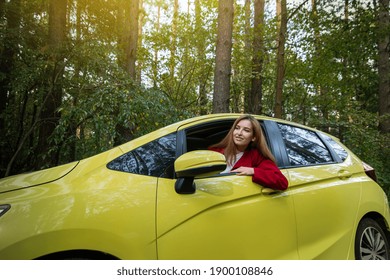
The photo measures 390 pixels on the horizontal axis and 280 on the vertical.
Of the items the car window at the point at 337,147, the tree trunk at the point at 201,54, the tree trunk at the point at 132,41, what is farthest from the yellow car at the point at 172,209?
the tree trunk at the point at 201,54

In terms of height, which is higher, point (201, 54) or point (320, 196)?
point (201, 54)

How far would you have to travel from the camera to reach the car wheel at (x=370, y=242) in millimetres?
2729

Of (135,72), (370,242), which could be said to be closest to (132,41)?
(135,72)

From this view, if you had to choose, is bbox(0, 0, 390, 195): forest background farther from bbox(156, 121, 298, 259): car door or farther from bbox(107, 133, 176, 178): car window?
bbox(156, 121, 298, 259): car door

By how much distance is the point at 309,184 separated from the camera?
2.48 m

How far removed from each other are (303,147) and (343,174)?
47cm

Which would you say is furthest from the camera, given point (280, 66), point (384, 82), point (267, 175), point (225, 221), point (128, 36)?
point (384, 82)

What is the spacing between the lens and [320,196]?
8.07 ft

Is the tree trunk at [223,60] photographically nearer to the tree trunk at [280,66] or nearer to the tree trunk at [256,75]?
the tree trunk at [280,66]

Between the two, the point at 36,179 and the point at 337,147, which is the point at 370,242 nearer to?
the point at 337,147

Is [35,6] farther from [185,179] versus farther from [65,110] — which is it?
[185,179]

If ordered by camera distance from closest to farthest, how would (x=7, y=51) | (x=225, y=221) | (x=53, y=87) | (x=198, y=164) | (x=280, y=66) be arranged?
(x=198, y=164), (x=225, y=221), (x=53, y=87), (x=7, y=51), (x=280, y=66)

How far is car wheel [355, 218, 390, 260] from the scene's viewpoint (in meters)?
2.73

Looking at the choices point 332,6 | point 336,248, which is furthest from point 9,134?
point 332,6
